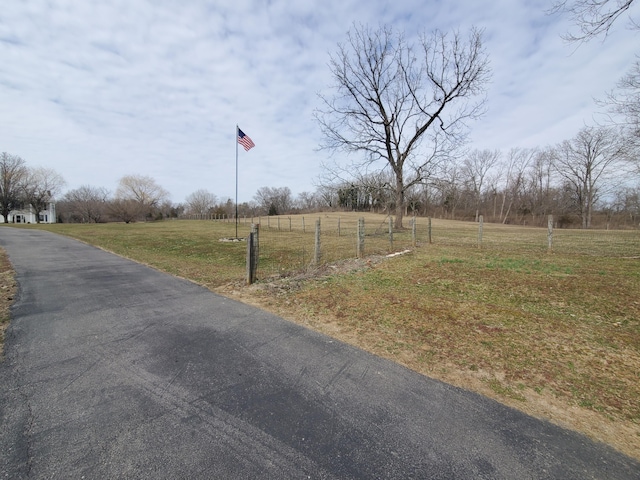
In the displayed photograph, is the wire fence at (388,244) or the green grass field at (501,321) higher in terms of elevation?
the wire fence at (388,244)

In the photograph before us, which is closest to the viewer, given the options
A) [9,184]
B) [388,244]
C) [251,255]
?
[251,255]

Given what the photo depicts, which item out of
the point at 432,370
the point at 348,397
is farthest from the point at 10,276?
the point at 432,370

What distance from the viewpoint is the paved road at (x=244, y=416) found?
174 centimetres

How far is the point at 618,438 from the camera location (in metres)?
2.03

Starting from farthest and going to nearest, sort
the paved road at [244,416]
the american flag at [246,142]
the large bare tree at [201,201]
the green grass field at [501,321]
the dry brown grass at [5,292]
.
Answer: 1. the large bare tree at [201,201]
2. the american flag at [246,142]
3. the dry brown grass at [5,292]
4. the green grass field at [501,321]
5. the paved road at [244,416]

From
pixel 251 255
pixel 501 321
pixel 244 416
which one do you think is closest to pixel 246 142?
pixel 251 255

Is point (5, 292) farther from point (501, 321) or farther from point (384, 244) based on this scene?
point (384, 244)

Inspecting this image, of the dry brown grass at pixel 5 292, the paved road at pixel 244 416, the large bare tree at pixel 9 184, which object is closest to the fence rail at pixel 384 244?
the paved road at pixel 244 416

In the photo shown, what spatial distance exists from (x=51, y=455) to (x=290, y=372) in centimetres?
173

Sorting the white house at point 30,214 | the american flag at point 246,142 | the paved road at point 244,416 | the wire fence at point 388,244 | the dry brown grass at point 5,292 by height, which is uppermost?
the american flag at point 246,142

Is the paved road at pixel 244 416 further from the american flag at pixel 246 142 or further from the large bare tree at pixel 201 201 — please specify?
the large bare tree at pixel 201 201

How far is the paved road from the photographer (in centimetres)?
174

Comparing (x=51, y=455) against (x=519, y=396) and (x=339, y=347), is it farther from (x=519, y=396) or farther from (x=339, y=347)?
(x=519, y=396)

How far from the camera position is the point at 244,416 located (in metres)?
2.16
